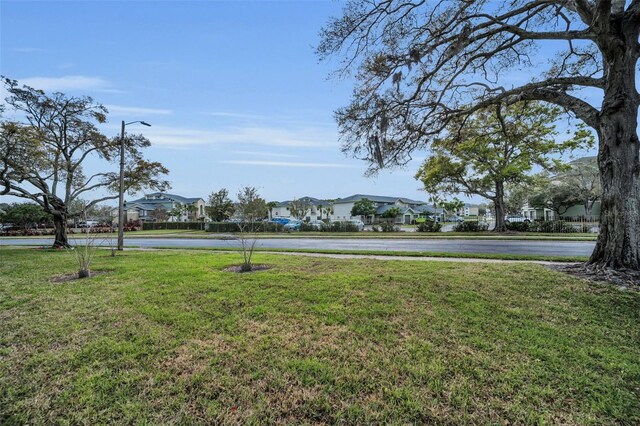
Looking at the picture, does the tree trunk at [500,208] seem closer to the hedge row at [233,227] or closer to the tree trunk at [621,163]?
the tree trunk at [621,163]

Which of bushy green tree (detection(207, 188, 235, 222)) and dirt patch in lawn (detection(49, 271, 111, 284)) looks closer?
dirt patch in lawn (detection(49, 271, 111, 284))

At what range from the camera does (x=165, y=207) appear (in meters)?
67.6

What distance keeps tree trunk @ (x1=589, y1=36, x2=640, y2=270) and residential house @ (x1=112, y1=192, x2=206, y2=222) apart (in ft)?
201

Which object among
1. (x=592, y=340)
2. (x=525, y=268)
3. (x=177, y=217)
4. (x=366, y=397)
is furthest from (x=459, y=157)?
(x=177, y=217)

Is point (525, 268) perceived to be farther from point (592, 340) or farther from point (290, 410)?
point (290, 410)

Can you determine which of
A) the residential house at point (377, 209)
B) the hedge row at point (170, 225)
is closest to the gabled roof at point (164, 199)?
the hedge row at point (170, 225)

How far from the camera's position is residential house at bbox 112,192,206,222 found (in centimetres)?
6168

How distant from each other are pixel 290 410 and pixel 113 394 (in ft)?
5.95

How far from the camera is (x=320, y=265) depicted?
368 inches

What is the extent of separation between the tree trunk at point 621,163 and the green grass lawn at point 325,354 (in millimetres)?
1506

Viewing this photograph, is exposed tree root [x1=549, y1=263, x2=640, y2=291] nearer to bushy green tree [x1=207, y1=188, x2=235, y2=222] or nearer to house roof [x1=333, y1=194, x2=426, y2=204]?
bushy green tree [x1=207, y1=188, x2=235, y2=222]

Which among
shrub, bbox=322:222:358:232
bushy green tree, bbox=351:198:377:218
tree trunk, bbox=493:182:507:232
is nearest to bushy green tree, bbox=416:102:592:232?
tree trunk, bbox=493:182:507:232

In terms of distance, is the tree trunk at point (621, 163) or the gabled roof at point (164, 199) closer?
the tree trunk at point (621, 163)

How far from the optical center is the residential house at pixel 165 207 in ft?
202
